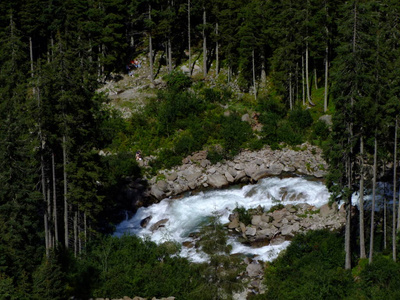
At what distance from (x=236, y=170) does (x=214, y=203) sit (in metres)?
5.51

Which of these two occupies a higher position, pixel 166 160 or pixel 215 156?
pixel 215 156

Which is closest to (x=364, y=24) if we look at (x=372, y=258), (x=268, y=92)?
(x=372, y=258)

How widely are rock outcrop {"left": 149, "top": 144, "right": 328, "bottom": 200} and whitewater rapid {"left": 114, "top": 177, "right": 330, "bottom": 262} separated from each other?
3.97 feet

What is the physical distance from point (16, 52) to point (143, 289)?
2347 cm

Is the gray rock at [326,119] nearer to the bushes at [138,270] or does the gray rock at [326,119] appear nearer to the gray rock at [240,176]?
the gray rock at [240,176]

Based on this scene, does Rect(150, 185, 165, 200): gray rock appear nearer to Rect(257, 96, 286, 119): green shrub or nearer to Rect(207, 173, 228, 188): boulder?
Rect(207, 173, 228, 188): boulder

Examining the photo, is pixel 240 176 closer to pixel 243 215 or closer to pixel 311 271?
pixel 243 215

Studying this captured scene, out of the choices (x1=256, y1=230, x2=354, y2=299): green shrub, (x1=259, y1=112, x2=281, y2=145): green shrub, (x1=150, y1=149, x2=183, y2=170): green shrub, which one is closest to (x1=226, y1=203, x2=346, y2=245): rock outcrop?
(x1=256, y1=230, x2=354, y2=299): green shrub

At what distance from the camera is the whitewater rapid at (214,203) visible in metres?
32.1

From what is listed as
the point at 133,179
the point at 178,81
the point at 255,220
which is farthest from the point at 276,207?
the point at 178,81

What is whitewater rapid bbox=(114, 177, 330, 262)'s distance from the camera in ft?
105

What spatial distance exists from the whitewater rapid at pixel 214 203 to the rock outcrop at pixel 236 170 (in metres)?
1.21

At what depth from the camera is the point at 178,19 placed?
58.8 m

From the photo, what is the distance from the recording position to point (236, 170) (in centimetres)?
3909
